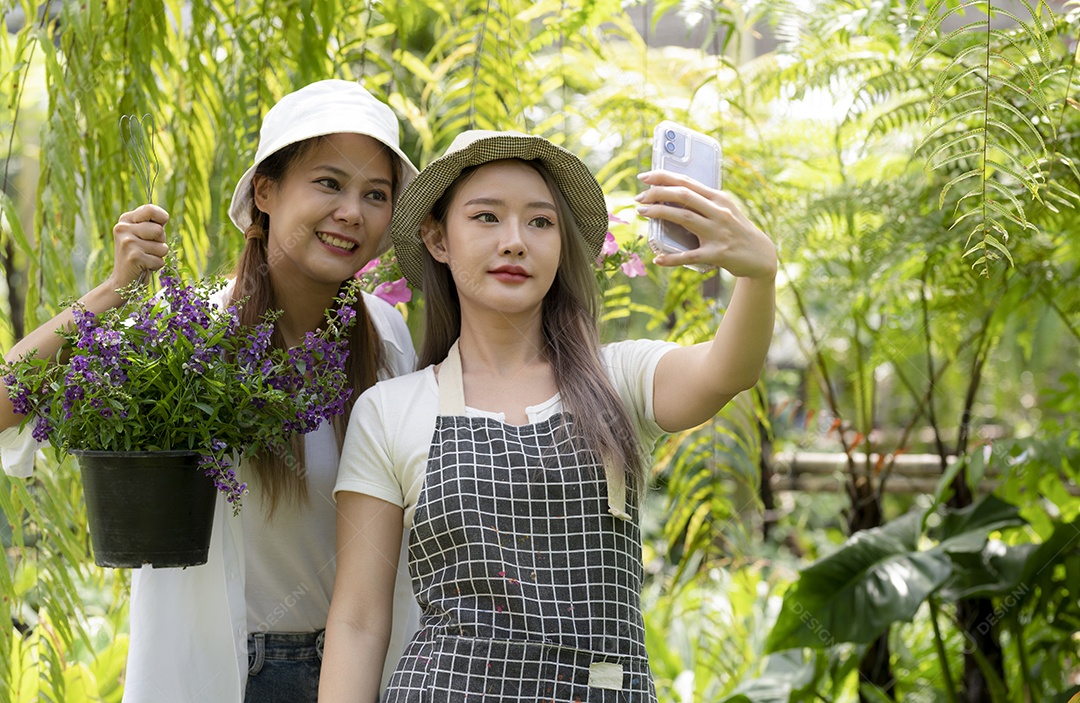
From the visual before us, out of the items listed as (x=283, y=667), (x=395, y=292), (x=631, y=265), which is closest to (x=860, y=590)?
(x=631, y=265)

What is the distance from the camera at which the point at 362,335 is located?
188 centimetres

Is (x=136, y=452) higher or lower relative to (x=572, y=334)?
lower

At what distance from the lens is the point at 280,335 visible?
1847mm

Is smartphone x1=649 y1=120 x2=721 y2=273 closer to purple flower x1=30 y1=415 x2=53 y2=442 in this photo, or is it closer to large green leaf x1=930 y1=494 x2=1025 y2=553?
purple flower x1=30 y1=415 x2=53 y2=442

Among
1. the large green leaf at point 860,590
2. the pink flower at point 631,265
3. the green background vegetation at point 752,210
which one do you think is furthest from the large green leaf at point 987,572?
the pink flower at point 631,265

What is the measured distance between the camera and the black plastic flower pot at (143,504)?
149 cm

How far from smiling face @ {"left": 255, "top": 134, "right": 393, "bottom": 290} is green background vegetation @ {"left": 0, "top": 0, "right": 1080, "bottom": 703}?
19.4 inches

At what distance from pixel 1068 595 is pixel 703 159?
8.12 ft

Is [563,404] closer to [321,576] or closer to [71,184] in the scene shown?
[321,576]

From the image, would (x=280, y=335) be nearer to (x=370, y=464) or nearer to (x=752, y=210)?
(x=370, y=464)

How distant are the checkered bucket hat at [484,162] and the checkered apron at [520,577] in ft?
1.23

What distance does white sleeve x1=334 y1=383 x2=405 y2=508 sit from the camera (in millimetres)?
1555

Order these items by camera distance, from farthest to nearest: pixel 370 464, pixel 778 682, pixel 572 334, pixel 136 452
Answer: pixel 778 682 → pixel 572 334 → pixel 370 464 → pixel 136 452

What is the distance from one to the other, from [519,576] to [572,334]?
0.41 meters
